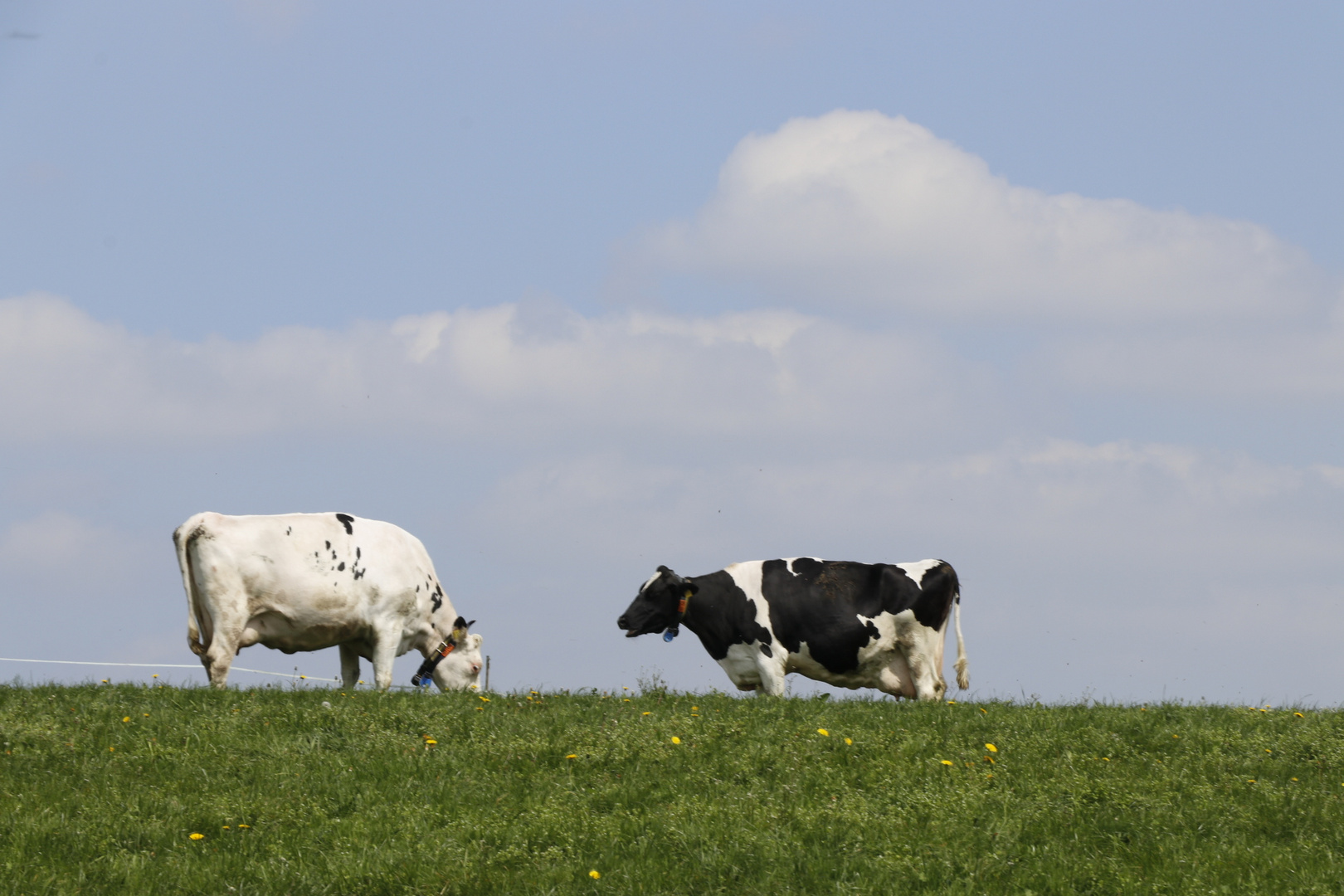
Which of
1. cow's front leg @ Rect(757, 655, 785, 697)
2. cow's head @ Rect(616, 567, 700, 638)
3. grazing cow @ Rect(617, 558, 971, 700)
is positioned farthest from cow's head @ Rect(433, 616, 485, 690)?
cow's front leg @ Rect(757, 655, 785, 697)

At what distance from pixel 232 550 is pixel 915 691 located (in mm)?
8858

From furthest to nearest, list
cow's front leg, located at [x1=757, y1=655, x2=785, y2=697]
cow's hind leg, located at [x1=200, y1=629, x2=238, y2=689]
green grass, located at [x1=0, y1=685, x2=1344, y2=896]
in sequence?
1. cow's front leg, located at [x1=757, y1=655, x2=785, y2=697]
2. cow's hind leg, located at [x1=200, y1=629, x2=238, y2=689]
3. green grass, located at [x1=0, y1=685, x2=1344, y2=896]

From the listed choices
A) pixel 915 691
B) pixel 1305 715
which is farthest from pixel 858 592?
pixel 1305 715

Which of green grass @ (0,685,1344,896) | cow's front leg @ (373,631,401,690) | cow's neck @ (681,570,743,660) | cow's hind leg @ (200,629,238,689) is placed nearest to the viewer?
green grass @ (0,685,1344,896)

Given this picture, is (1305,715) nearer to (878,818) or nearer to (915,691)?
A: (915,691)

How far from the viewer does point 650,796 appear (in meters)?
10.3

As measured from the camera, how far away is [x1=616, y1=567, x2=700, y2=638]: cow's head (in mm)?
17844

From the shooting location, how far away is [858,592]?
57.2 feet

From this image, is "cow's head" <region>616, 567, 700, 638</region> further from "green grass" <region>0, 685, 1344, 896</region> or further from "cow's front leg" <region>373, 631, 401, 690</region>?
"green grass" <region>0, 685, 1344, 896</region>

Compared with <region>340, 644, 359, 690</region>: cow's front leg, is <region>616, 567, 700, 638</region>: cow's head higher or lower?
higher

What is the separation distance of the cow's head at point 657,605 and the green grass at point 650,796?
421 cm

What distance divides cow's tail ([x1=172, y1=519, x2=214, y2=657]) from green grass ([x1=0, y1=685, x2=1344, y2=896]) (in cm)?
195

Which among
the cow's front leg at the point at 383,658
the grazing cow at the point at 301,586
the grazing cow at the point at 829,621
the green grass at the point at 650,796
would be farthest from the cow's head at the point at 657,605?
the green grass at the point at 650,796

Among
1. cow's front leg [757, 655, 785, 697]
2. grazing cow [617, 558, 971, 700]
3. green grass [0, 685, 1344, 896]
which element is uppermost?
grazing cow [617, 558, 971, 700]
